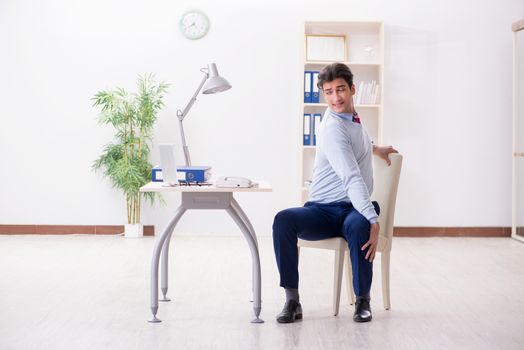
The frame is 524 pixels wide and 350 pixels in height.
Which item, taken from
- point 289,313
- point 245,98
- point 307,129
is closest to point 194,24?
point 245,98

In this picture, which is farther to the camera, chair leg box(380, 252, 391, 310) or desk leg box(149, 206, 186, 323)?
chair leg box(380, 252, 391, 310)

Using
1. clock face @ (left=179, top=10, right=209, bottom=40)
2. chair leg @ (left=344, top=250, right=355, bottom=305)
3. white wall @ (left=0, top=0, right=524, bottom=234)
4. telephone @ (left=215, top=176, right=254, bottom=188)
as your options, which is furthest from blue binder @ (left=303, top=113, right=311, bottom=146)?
telephone @ (left=215, top=176, right=254, bottom=188)

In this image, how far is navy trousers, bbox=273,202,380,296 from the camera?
3543mm

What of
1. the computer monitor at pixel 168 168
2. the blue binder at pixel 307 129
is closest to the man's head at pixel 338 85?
the computer monitor at pixel 168 168

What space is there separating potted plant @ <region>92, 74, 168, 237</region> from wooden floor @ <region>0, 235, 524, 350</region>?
1.46ft

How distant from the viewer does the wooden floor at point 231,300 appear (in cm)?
336

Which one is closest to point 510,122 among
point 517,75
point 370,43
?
point 517,75

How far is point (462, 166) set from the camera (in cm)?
682

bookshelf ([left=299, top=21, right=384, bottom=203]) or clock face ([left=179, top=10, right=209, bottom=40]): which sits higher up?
clock face ([left=179, top=10, right=209, bottom=40])

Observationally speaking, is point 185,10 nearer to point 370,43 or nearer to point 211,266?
point 370,43

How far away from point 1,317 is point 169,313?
Result: 801mm

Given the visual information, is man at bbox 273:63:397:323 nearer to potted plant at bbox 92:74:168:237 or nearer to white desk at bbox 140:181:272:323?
white desk at bbox 140:181:272:323

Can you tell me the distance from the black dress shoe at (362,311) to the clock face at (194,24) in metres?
3.65

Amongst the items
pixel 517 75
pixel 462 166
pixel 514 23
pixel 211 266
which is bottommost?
pixel 211 266
